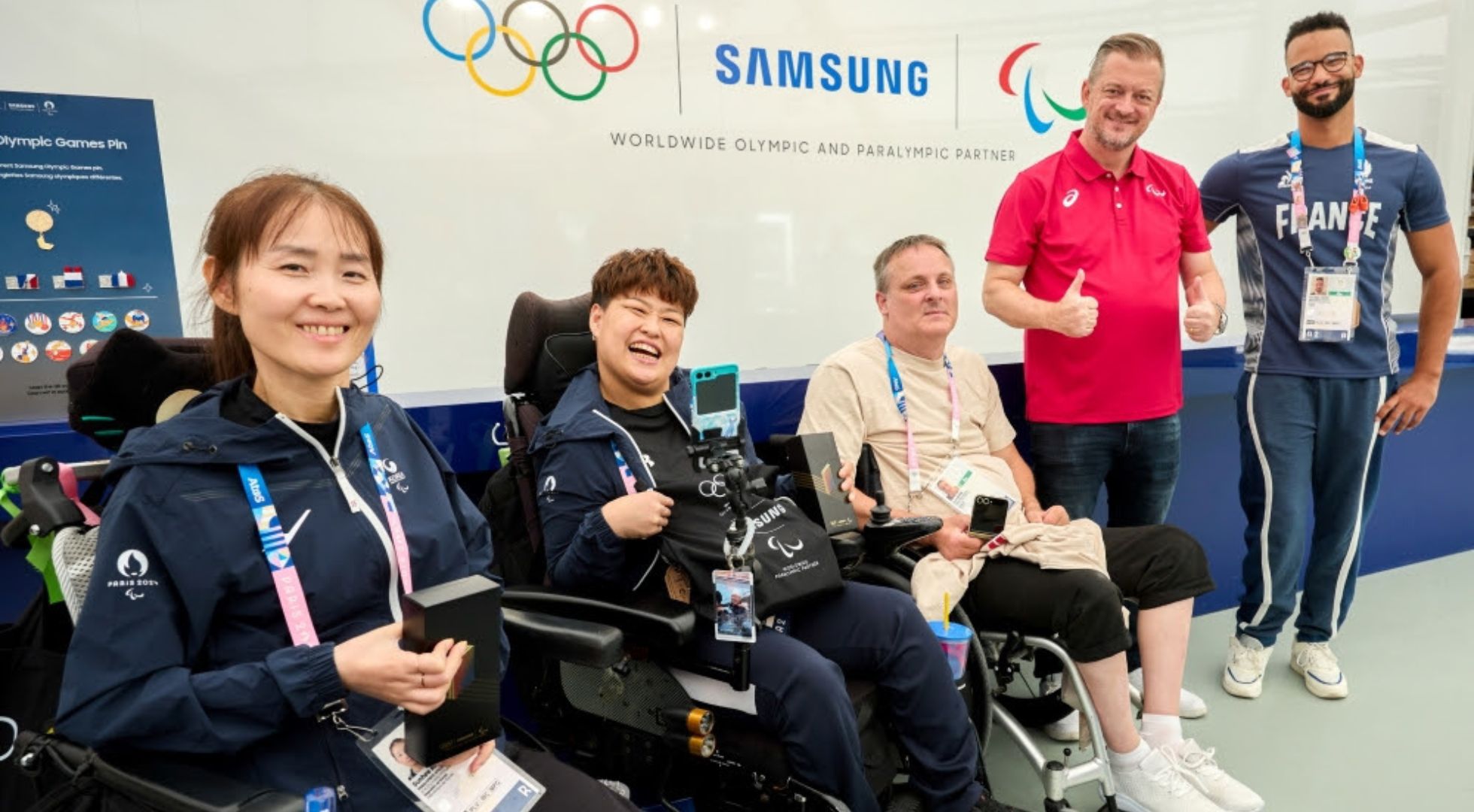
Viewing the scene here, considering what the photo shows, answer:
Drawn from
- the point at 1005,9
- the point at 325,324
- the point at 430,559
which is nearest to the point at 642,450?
the point at 430,559

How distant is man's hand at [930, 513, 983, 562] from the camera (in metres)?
1.98

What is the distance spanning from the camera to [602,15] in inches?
114

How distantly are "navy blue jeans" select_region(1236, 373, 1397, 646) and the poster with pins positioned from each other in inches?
126

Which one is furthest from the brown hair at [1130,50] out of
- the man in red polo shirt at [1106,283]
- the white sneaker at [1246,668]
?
the white sneaker at [1246,668]

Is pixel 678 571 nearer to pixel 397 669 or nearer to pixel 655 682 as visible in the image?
pixel 655 682

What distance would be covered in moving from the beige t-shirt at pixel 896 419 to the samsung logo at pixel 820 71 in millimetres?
1385

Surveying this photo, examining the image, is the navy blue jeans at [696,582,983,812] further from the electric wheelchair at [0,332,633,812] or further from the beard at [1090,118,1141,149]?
the beard at [1090,118,1141,149]

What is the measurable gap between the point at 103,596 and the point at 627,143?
2338 millimetres

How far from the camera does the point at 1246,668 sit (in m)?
2.68

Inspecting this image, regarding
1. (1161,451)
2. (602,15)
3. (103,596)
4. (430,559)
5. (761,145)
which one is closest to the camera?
(103,596)

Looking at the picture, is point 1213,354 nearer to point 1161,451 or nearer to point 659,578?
point 1161,451

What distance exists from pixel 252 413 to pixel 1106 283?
6.72 ft

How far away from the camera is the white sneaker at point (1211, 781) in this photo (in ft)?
6.60

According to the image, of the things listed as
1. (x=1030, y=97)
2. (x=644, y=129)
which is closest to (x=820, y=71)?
(x=644, y=129)
